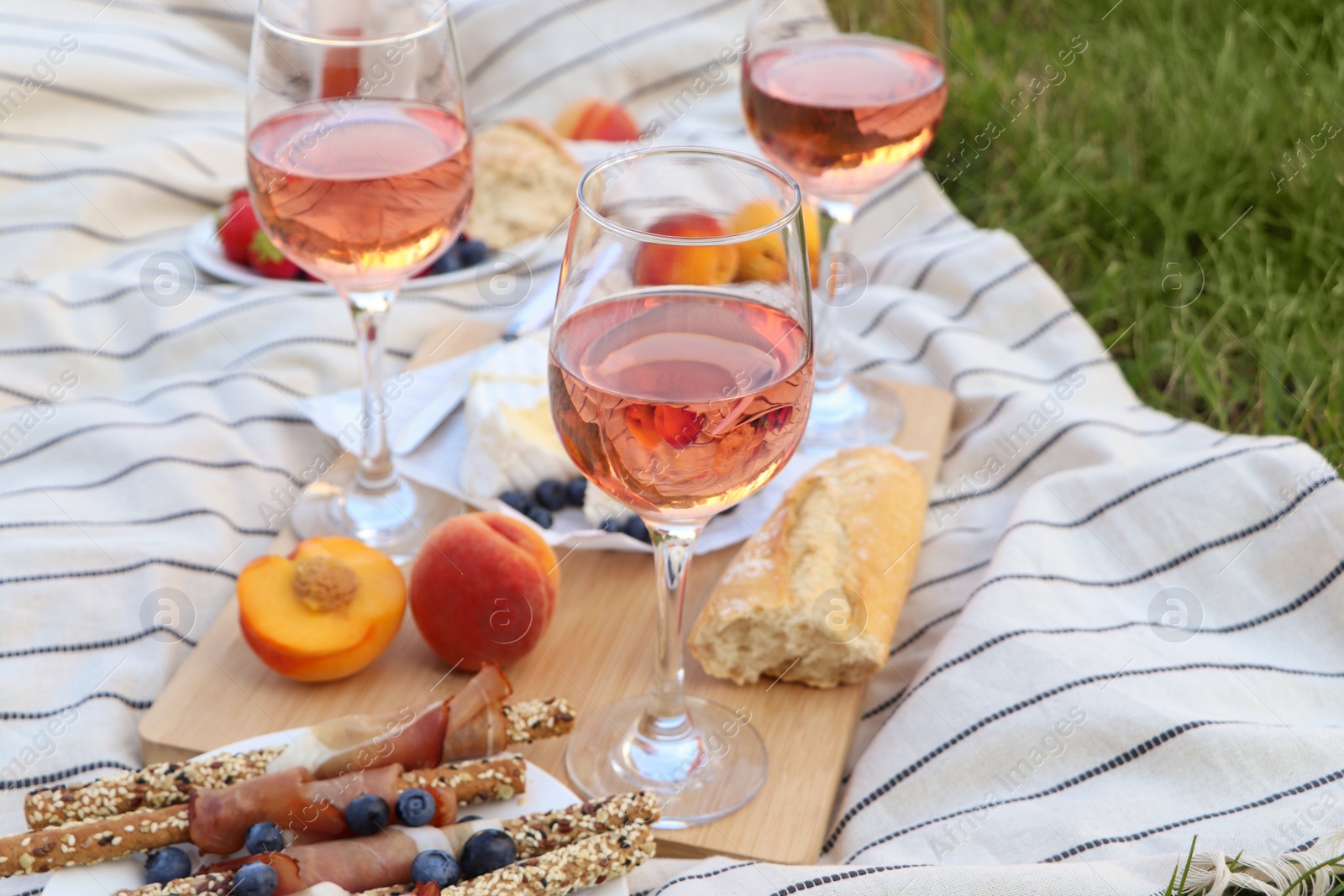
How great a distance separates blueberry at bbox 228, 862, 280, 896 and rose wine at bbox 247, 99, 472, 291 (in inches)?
30.4

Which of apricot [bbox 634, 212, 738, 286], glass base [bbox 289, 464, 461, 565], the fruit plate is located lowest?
the fruit plate

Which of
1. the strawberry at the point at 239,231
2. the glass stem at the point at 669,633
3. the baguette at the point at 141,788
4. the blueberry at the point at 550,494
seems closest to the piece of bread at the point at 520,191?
the strawberry at the point at 239,231

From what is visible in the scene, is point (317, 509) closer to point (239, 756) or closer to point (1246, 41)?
point (239, 756)

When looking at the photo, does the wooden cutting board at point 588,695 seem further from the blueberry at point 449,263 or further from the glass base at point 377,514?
the blueberry at point 449,263

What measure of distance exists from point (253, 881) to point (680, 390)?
0.59 m

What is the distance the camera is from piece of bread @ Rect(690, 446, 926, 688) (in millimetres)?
1613

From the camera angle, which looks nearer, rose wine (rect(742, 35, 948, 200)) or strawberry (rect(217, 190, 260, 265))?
rose wine (rect(742, 35, 948, 200))

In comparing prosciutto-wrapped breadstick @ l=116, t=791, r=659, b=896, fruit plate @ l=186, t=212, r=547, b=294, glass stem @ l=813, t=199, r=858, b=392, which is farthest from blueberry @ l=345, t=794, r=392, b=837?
fruit plate @ l=186, t=212, r=547, b=294

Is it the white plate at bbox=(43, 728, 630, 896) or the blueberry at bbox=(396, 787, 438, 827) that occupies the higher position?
the blueberry at bbox=(396, 787, 438, 827)

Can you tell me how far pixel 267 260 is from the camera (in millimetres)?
2596

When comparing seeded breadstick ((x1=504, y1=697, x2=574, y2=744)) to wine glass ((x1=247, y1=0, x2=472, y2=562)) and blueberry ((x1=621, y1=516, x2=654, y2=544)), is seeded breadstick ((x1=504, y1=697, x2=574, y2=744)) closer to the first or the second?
blueberry ((x1=621, y1=516, x2=654, y2=544))

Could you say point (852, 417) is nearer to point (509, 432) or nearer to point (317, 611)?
point (509, 432)

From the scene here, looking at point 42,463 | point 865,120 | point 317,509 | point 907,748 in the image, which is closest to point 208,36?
point 42,463

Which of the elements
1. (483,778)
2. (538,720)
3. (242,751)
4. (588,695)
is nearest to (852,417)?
(588,695)
